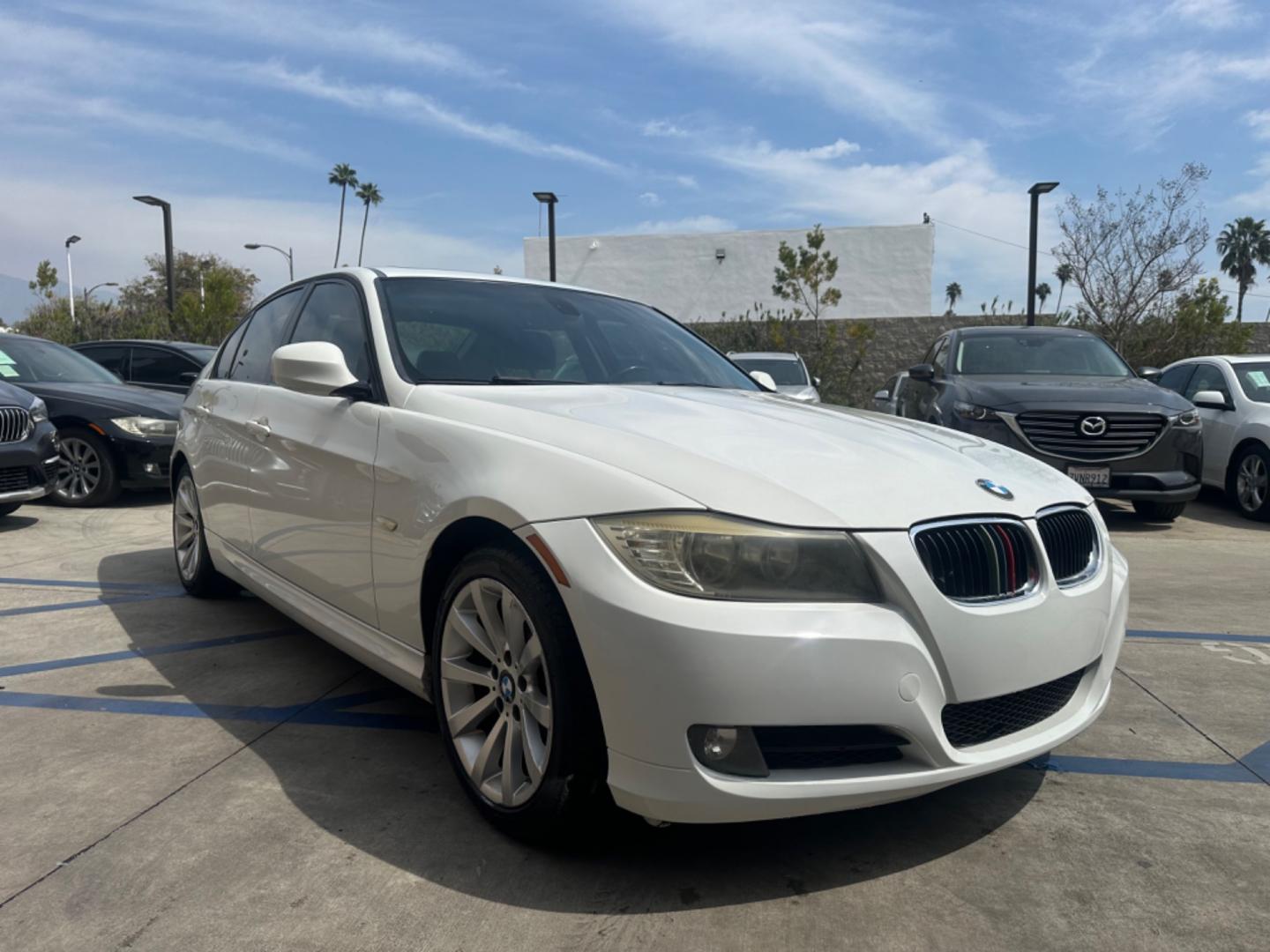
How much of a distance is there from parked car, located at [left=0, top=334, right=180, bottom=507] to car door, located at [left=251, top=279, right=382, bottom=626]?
5.26 m

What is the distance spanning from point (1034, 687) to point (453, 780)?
1647mm

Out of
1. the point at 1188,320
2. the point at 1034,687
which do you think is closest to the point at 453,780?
the point at 1034,687

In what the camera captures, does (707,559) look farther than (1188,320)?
No

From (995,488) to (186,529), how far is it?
425cm

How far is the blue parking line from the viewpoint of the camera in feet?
13.2

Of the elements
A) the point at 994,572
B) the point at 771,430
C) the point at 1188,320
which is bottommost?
the point at 994,572

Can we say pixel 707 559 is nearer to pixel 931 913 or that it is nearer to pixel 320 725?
pixel 931 913

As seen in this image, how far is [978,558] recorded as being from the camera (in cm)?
231

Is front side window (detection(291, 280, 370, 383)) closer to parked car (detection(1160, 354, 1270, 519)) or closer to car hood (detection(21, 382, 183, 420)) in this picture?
car hood (detection(21, 382, 183, 420))

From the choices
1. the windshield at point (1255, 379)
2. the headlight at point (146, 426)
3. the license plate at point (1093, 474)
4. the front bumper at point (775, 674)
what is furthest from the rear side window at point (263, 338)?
the windshield at point (1255, 379)

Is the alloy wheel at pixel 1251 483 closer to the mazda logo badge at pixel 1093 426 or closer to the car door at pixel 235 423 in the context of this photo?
the mazda logo badge at pixel 1093 426

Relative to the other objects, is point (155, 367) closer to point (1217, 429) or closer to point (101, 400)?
point (101, 400)

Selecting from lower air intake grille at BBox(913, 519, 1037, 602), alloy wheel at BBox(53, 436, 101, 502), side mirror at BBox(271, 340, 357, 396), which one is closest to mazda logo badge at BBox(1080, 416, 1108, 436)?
lower air intake grille at BBox(913, 519, 1037, 602)

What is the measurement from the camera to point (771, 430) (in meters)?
2.77
